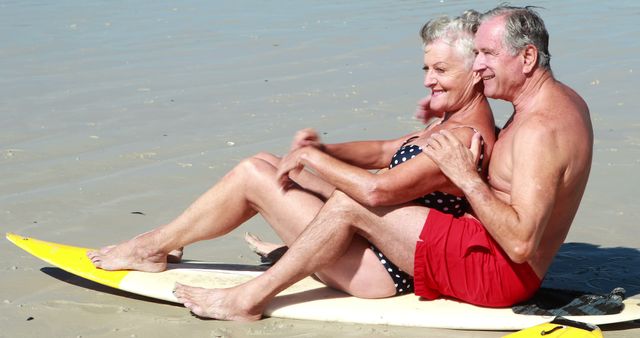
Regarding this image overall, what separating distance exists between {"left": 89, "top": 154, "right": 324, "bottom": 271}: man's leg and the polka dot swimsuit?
407 mm

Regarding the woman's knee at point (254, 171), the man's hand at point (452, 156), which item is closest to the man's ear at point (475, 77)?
the man's hand at point (452, 156)

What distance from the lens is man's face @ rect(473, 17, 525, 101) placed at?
4340 mm

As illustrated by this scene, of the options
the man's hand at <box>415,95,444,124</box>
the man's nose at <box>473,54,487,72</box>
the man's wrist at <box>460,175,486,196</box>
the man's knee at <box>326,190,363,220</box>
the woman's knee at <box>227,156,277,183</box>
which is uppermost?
the man's nose at <box>473,54,487,72</box>

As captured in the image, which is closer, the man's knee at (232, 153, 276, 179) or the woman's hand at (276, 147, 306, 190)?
the woman's hand at (276, 147, 306, 190)

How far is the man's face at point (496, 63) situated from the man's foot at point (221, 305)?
1.45 metres

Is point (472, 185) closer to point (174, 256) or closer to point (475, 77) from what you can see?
point (475, 77)

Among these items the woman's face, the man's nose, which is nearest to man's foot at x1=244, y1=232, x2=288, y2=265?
the woman's face

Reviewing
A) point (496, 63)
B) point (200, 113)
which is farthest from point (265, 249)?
point (200, 113)

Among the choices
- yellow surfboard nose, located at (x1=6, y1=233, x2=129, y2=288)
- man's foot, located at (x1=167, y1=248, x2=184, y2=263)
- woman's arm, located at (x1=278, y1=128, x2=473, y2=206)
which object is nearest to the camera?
woman's arm, located at (x1=278, y1=128, x2=473, y2=206)

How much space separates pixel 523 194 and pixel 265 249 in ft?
6.08

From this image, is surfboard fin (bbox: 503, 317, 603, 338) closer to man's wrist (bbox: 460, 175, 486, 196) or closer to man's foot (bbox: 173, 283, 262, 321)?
man's wrist (bbox: 460, 175, 486, 196)

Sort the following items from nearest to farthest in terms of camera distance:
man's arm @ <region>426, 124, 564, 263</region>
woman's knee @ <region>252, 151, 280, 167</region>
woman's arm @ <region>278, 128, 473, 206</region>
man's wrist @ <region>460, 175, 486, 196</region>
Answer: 1. man's arm @ <region>426, 124, 564, 263</region>
2. man's wrist @ <region>460, 175, 486, 196</region>
3. woman's arm @ <region>278, 128, 473, 206</region>
4. woman's knee @ <region>252, 151, 280, 167</region>

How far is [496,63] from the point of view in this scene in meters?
4.38

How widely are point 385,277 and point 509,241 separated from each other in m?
0.75
